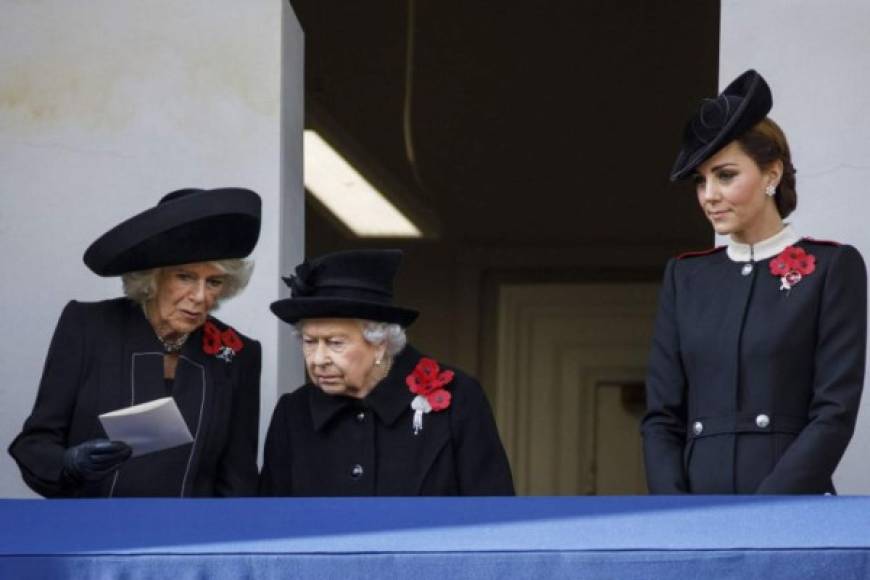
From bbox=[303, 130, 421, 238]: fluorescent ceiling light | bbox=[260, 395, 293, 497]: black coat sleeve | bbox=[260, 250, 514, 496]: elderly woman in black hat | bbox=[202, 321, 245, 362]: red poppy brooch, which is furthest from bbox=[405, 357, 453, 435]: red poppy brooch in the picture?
bbox=[303, 130, 421, 238]: fluorescent ceiling light

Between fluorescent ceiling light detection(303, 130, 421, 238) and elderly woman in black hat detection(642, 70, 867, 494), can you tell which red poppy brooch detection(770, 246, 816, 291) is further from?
fluorescent ceiling light detection(303, 130, 421, 238)

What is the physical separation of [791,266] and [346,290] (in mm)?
973

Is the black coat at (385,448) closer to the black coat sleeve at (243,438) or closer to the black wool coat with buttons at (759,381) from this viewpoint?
the black coat sleeve at (243,438)

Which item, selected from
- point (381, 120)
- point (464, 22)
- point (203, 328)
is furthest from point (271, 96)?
point (381, 120)

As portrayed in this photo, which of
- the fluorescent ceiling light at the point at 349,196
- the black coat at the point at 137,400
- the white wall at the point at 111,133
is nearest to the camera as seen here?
the black coat at the point at 137,400

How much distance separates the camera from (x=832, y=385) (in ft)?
14.8

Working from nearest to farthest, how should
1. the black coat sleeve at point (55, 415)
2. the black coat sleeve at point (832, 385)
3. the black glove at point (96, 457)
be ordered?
the black coat sleeve at point (832, 385) → the black glove at point (96, 457) → the black coat sleeve at point (55, 415)

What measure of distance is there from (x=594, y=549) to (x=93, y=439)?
5.38 ft

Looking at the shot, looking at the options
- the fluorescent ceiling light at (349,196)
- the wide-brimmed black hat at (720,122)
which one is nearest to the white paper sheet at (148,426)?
the wide-brimmed black hat at (720,122)

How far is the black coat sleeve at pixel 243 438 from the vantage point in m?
5.01

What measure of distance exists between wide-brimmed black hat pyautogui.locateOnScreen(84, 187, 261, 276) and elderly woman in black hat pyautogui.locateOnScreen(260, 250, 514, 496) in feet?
0.59

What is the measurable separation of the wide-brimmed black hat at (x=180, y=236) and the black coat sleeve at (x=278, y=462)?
399 mm

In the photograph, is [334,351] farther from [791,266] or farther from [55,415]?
[791,266]

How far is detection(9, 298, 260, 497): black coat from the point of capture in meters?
4.88
